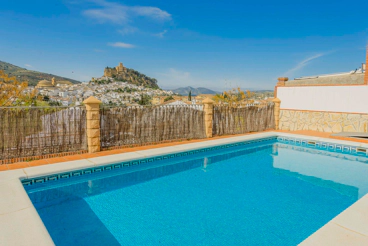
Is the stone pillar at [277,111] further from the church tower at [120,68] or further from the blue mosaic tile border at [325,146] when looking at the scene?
the church tower at [120,68]

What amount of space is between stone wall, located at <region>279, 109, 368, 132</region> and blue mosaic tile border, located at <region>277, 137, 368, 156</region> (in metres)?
2.89

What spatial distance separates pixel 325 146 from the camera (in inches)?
414

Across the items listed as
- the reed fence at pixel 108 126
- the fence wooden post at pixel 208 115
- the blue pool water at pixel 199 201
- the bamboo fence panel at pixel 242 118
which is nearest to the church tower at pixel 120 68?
the bamboo fence panel at pixel 242 118

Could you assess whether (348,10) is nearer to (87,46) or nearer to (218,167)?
(218,167)

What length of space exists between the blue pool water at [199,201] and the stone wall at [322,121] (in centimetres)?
492

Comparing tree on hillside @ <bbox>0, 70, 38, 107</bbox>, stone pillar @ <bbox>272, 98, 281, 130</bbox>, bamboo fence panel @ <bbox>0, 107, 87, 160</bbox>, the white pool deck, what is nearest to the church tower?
tree on hillside @ <bbox>0, 70, 38, 107</bbox>

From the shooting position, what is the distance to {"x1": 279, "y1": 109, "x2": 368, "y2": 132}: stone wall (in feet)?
40.4

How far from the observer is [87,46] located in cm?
6253

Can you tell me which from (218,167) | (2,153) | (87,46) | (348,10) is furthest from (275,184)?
(87,46)

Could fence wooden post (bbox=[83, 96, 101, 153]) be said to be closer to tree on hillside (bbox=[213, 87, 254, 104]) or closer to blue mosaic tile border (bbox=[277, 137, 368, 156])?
blue mosaic tile border (bbox=[277, 137, 368, 156])

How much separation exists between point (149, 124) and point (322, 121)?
31.4ft

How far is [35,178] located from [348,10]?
2648 cm

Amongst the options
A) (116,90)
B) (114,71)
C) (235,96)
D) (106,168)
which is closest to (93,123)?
(106,168)

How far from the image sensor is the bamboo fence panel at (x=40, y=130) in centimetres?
678
